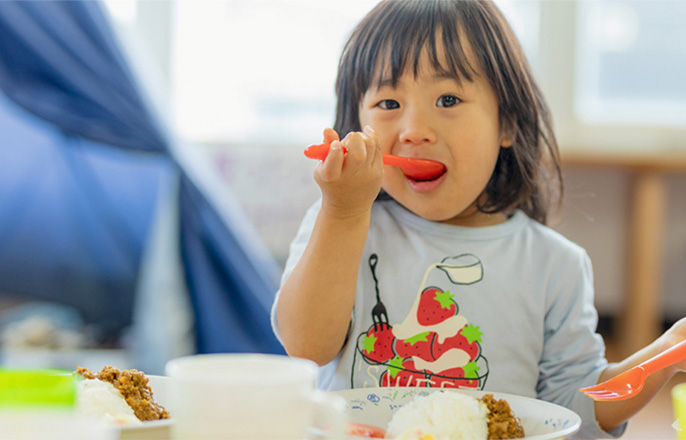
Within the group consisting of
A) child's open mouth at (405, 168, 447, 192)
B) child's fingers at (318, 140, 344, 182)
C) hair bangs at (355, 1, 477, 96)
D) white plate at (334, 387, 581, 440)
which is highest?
hair bangs at (355, 1, 477, 96)

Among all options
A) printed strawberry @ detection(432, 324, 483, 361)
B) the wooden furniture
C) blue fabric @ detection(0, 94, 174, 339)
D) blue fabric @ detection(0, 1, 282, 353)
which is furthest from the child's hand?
the wooden furniture

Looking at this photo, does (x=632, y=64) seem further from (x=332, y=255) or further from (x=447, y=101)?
(x=332, y=255)

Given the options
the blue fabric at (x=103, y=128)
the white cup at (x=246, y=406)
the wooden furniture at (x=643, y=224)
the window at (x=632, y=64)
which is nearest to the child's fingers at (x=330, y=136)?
the white cup at (x=246, y=406)

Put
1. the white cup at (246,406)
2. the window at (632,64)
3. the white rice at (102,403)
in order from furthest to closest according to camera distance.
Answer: the window at (632,64) → the white rice at (102,403) → the white cup at (246,406)

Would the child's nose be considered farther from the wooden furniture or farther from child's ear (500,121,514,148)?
the wooden furniture

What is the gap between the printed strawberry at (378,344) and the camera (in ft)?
2.46

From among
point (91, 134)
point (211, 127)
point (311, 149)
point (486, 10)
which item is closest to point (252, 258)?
point (91, 134)

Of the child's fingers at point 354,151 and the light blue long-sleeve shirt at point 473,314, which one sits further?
the light blue long-sleeve shirt at point 473,314

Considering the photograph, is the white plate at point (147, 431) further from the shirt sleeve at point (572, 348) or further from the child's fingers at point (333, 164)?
the shirt sleeve at point (572, 348)

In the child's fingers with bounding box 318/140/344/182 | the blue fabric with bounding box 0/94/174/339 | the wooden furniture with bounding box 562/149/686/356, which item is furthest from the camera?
the wooden furniture with bounding box 562/149/686/356

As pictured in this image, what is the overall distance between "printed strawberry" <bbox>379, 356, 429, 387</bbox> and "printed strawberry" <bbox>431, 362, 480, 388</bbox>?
15 millimetres

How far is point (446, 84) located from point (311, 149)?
0.25 meters

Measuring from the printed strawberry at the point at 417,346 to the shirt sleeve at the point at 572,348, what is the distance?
132 mm

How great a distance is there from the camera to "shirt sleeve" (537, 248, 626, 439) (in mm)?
725
